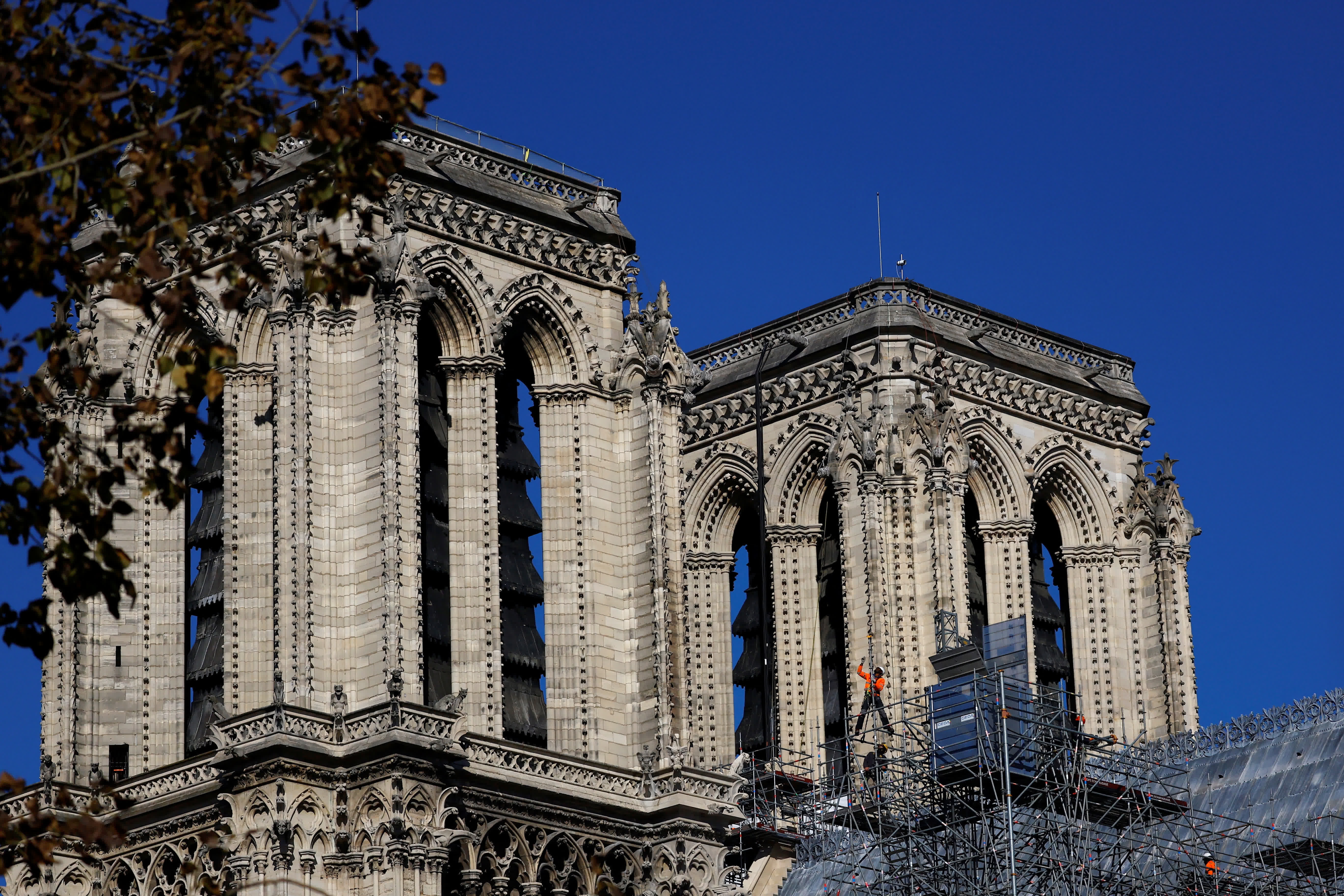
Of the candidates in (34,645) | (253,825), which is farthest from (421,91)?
(253,825)

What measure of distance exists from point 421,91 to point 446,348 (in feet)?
93.6

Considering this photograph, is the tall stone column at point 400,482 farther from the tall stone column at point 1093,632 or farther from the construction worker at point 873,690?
the tall stone column at point 1093,632

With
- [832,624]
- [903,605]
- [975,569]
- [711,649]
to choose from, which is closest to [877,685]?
[903,605]

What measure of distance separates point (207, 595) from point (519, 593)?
221 inches

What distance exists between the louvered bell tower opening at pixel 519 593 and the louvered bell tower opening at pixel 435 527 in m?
0.97

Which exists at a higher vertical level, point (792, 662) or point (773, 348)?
point (773, 348)

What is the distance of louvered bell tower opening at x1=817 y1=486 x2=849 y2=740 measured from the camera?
211ft

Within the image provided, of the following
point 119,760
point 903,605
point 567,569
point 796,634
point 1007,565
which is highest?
point 1007,565

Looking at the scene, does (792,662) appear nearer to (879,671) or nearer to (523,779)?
(879,671)

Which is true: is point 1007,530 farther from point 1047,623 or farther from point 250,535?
point 250,535

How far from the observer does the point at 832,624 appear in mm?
65812

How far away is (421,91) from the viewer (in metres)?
22.5

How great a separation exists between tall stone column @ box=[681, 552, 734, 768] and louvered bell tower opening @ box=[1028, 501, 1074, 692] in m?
6.98

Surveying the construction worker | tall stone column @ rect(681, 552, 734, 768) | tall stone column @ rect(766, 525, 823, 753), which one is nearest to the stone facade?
tall stone column @ rect(681, 552, 734, 768)
